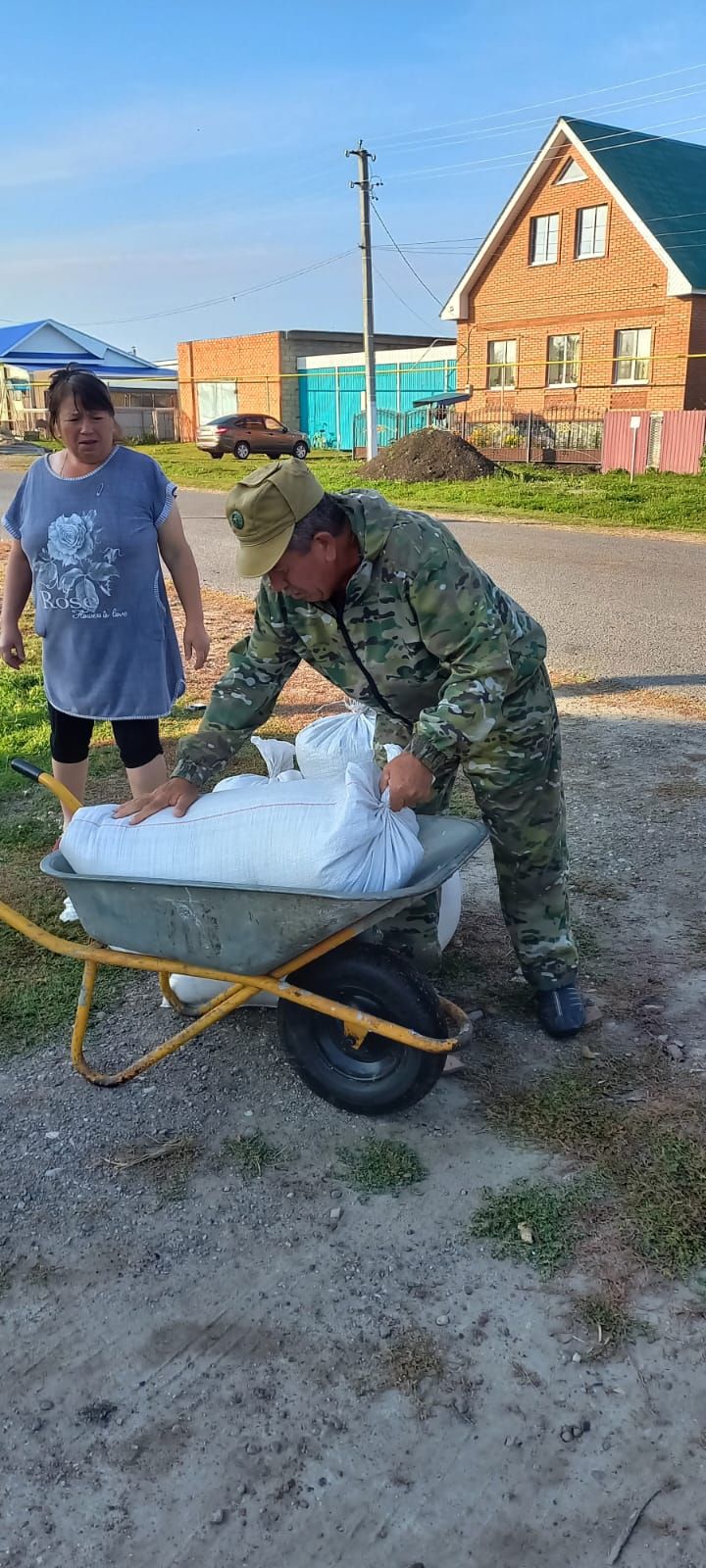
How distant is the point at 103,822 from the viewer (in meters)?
2.64

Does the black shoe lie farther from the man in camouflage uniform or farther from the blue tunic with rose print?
the blue tunic with rose print

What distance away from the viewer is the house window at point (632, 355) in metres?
25.5

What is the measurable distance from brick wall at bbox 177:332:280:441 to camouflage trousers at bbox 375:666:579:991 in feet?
113

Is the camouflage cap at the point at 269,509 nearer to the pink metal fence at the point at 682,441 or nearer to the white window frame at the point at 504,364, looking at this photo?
the pink metal fence at the point at 682,441

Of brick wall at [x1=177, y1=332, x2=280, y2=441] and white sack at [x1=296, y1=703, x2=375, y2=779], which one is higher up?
brick wall at [x1=177, y1=332, x2=280, y2=441]

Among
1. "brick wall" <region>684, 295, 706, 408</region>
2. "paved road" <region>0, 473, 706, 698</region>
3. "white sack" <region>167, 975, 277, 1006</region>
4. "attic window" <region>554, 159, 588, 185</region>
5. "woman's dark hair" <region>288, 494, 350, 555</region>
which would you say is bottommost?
"white sack" <region>167, 975, 277, 1006</region>

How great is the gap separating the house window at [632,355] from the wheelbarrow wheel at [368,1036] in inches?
995

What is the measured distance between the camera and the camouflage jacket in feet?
8.13

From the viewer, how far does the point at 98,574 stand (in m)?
3.43

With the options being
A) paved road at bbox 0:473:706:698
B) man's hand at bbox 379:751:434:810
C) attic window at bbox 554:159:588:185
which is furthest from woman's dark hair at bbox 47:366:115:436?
attic window at bbox 554:159:588:185

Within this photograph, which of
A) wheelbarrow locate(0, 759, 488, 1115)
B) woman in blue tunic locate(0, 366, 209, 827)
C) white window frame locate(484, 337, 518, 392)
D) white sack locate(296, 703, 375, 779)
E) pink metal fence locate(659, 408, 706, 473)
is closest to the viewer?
wheelbarrow locate(0, 759, 488, 1115)

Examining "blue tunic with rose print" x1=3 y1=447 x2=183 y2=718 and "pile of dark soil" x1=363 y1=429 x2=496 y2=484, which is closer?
"blue tunic with rose print" x1=3 y1=447 x2=183 y2=718

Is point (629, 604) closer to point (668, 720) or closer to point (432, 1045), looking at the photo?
point (668, 720)

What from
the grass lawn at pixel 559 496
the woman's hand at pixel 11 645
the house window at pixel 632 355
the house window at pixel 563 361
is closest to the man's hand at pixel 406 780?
the woman's hand at pixel 11 645
